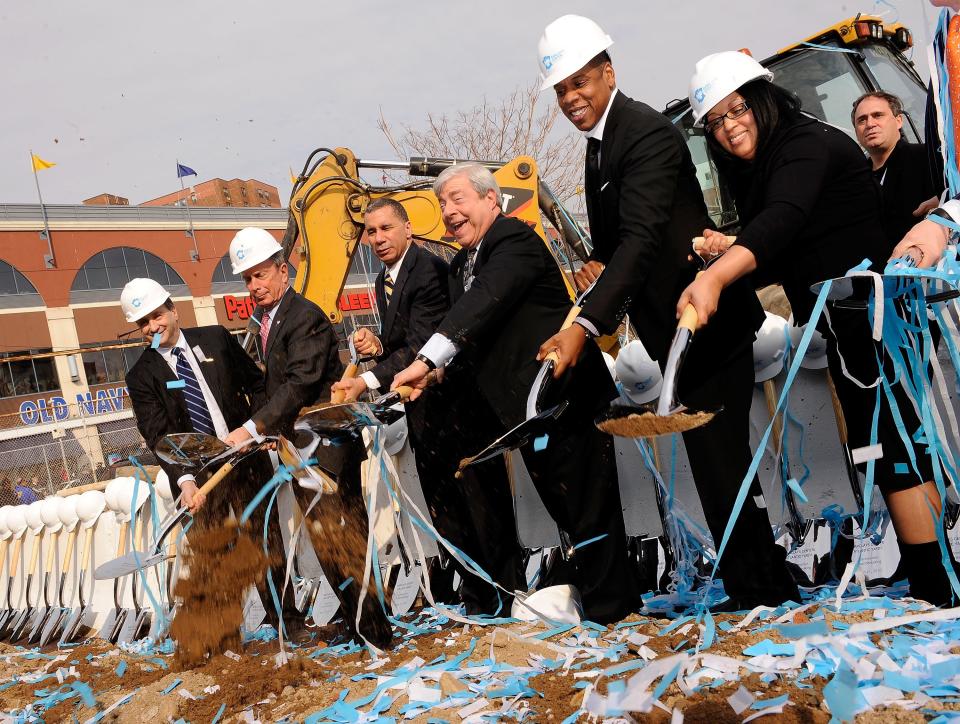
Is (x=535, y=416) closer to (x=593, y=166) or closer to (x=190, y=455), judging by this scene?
(x=593, y=166)

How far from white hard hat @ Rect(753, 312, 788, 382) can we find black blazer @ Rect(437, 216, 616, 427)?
28.3 inches

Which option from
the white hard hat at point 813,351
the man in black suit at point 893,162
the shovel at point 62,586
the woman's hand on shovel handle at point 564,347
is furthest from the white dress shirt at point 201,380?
the man in black suit at point 893,162

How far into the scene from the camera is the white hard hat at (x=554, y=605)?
9.91ft

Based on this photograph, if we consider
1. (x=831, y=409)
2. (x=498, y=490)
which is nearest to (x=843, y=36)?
(x=831, y=409)

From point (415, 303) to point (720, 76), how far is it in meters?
1.79

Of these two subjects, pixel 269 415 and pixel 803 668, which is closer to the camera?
pixel 803 668

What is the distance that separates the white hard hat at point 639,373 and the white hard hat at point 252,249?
1.60m

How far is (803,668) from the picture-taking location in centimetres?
200

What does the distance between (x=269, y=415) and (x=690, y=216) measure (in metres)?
1.84

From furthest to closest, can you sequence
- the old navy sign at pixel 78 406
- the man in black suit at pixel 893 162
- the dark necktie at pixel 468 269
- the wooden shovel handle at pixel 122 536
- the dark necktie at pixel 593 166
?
1. the old navy sign at pixel 78 406
2. the wooden shovel handle at pixel 122 536
3. the man in black suit at pixel 893 162
4. the dark necktie at pixel 468 269
5. the dark necktie at pixel 593 166

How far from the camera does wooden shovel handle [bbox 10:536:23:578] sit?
21.9 feet

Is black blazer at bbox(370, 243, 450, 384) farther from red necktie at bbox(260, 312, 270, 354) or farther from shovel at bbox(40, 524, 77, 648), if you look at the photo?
shovel at bbox(40, 524, 77, 648)

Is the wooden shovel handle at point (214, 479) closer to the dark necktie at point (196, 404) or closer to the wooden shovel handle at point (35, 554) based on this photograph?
the dark necktie at point (196, 404)

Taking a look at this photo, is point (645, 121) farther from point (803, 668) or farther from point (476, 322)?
point (803, 668)
